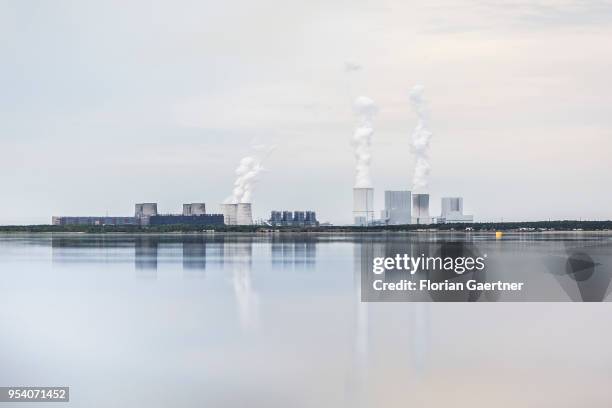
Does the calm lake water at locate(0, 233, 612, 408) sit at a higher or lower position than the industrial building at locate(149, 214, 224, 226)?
lower

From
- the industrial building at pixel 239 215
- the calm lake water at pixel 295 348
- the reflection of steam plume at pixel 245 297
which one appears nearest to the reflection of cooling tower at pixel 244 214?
the industrial building at pixel 239 215

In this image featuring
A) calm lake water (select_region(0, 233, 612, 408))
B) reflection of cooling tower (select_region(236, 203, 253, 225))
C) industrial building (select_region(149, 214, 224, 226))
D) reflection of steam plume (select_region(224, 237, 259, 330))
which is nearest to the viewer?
calm lake water (select_region(0, 233, 612, 408))

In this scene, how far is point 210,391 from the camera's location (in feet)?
52.5

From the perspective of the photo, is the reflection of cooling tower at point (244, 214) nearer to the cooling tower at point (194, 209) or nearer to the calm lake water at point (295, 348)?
the cooling tower at point (194, 209)

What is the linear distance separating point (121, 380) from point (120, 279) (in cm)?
2194

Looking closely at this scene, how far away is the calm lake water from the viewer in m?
15.9

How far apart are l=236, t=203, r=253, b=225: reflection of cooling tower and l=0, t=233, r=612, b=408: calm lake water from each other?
104 metres

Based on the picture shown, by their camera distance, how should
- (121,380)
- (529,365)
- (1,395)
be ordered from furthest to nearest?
(529,365)
(121,380)
(1,395)

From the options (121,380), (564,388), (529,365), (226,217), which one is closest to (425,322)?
(529,365)

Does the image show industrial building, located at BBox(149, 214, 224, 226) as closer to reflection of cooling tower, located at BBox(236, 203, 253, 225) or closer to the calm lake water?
reflection of cooling tower, located at BBox(236, 203, 253, 225)

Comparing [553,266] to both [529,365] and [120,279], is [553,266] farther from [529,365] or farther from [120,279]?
[529,365]

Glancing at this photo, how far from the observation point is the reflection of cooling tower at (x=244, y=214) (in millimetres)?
139250

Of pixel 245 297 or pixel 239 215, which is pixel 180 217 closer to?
pixel 239 215

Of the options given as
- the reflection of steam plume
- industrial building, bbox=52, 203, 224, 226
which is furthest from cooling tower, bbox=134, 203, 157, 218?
the reflection of steam plume
